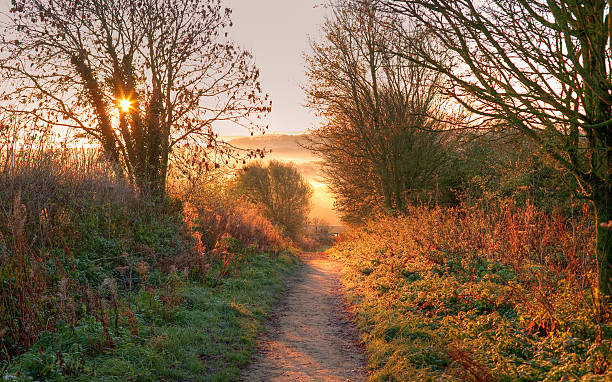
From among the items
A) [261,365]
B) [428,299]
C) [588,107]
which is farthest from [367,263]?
[588,107]

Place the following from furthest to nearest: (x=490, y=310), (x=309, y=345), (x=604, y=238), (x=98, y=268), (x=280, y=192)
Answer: (x=280, y=192) < (x=98, y=268) < (x=309, y=345) < (x=490, y=310) < (x=604, y=238)

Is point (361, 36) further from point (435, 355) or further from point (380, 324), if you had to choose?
point (435, 355)

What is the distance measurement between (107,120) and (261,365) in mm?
14017

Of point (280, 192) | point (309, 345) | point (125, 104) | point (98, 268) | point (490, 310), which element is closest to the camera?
point (490, 310)

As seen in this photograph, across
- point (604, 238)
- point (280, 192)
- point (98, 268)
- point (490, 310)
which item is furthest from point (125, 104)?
point (280, 192)

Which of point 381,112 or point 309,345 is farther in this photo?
point 381,112

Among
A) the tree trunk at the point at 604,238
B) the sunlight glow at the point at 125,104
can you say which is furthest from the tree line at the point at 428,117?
the sunlight glow at the point at 125,104

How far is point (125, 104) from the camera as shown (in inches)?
640

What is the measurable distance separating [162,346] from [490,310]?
523 centimetres

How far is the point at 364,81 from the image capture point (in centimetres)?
1995

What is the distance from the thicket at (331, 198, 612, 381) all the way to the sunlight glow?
1153 cm

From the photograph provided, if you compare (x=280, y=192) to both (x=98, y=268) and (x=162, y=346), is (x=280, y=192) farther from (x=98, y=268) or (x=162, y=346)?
(x=162, y=346)

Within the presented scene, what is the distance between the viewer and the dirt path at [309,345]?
6109 millimetres

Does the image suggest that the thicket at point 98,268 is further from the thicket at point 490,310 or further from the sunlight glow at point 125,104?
the sunlight glow at point 125,104
